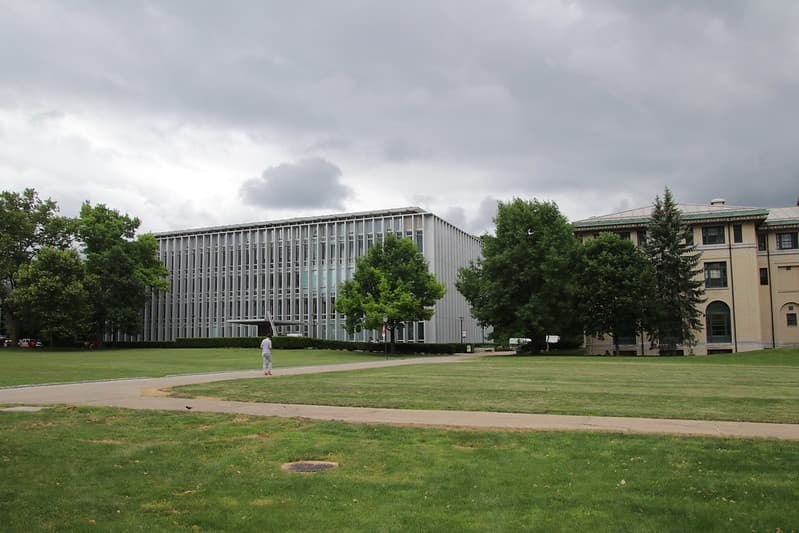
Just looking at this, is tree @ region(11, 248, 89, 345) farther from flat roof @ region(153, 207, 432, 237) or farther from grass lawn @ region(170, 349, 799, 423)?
grass lawn @ region(170, 349, 799, 423)

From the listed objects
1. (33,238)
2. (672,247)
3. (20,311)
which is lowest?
(20,311)

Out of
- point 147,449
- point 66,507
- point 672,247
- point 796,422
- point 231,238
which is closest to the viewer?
point 66,507

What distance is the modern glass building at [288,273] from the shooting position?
269 ft

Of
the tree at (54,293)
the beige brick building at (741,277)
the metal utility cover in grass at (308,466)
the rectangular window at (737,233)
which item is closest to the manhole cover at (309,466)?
the metal utility cover in grass at (308,466)

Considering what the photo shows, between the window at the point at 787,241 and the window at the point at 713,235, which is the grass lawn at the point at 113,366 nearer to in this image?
the window at the point at 713,235

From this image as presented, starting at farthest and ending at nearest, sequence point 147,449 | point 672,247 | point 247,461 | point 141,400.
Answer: point 672,247 < point 141,400 < point 147,449 < point 247,461

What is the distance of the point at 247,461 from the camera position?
890cm

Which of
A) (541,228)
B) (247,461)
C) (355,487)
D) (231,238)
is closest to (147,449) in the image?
(247,461)

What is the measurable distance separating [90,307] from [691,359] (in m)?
61.7

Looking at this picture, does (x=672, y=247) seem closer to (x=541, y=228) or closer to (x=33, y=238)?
(x=541, y=228)

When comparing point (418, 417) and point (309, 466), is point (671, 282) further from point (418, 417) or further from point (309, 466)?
point (309, 466)

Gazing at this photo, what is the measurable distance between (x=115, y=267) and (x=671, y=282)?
2437 inches

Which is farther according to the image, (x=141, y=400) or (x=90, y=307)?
(x=90, y=307)

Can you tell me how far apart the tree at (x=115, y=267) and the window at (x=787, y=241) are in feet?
241
